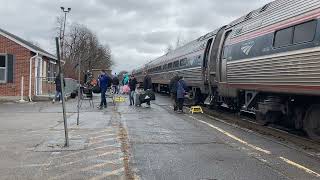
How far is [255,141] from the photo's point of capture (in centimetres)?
1213

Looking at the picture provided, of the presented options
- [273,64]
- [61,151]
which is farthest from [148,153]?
[273,64]

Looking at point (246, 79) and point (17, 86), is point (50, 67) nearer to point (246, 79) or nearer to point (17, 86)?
point (17, 86)

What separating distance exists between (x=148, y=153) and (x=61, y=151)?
67.6 inches

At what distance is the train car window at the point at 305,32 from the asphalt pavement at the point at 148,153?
2314 millimetres

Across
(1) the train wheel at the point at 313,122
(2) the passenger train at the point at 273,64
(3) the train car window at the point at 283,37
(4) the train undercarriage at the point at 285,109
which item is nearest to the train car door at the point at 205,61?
(2) the passenger train at the point at 273,64

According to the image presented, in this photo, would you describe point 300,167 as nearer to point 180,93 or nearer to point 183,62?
point 180,93

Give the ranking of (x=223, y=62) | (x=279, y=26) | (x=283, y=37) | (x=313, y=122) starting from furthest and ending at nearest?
(x=223, y=62) < (x=279, y=26) < (x=283, y=37) < (x=313, y=122)

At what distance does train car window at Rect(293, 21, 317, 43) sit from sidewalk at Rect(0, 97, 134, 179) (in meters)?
4.44

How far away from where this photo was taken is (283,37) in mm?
12844

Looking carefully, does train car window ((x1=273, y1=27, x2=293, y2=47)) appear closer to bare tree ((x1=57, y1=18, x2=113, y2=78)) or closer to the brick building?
the brick building

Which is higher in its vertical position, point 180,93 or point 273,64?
point 273,64

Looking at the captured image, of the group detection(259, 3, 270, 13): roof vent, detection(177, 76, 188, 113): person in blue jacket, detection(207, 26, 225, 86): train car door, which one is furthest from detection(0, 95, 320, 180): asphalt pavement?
detection(177, 76, 188, 113): person in blue jacket

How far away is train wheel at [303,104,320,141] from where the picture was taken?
39.5 ft

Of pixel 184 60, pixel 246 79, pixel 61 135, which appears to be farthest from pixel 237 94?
pixel 184 60
